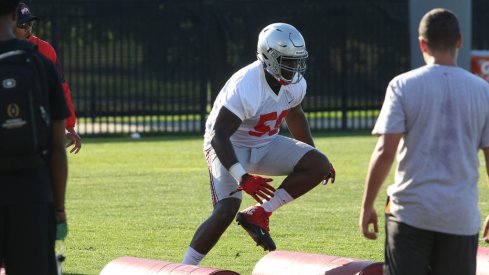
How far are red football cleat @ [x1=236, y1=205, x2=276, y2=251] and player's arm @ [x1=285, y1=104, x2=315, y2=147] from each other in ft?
3.14

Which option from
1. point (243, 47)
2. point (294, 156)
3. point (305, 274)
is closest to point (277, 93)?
point (294, 156)

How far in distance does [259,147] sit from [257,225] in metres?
0.68

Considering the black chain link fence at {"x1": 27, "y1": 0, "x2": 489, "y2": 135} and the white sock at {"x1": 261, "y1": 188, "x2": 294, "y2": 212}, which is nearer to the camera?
the white sock at {"x1": 261, "y1": 188, "x2": 294, "y2": 212}

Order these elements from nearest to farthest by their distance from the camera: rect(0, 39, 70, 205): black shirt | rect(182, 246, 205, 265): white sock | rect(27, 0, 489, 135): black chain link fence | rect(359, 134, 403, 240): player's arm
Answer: rect(0, 39, 70, 205): black shirt → rect(359, 134, 403, 240): player's arm → rect(182, 246, 205, 265): white sock → rect(27, 0, 489, 135): black chain link fence

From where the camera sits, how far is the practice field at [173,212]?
916 centimetres

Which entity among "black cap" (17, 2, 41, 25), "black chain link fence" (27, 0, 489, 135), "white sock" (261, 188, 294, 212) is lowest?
"black chain link fence" (27, 0, 489, 135)

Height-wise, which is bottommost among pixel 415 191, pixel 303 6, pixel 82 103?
pixel 82 103

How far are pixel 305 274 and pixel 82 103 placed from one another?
13.2 meters

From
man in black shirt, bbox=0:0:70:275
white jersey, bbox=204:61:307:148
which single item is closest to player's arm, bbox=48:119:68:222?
man in black shirt, bbox=0:0:70:275

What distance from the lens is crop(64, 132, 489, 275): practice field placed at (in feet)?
30.1

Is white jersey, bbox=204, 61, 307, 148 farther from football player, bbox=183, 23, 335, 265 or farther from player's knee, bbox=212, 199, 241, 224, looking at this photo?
player's knee, bbox=212, 199, 241, 224

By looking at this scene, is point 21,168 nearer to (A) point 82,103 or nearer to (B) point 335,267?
(B) point 335,267

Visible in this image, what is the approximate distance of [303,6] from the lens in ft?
67.3

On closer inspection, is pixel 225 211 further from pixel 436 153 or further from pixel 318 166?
pixel 436 153
